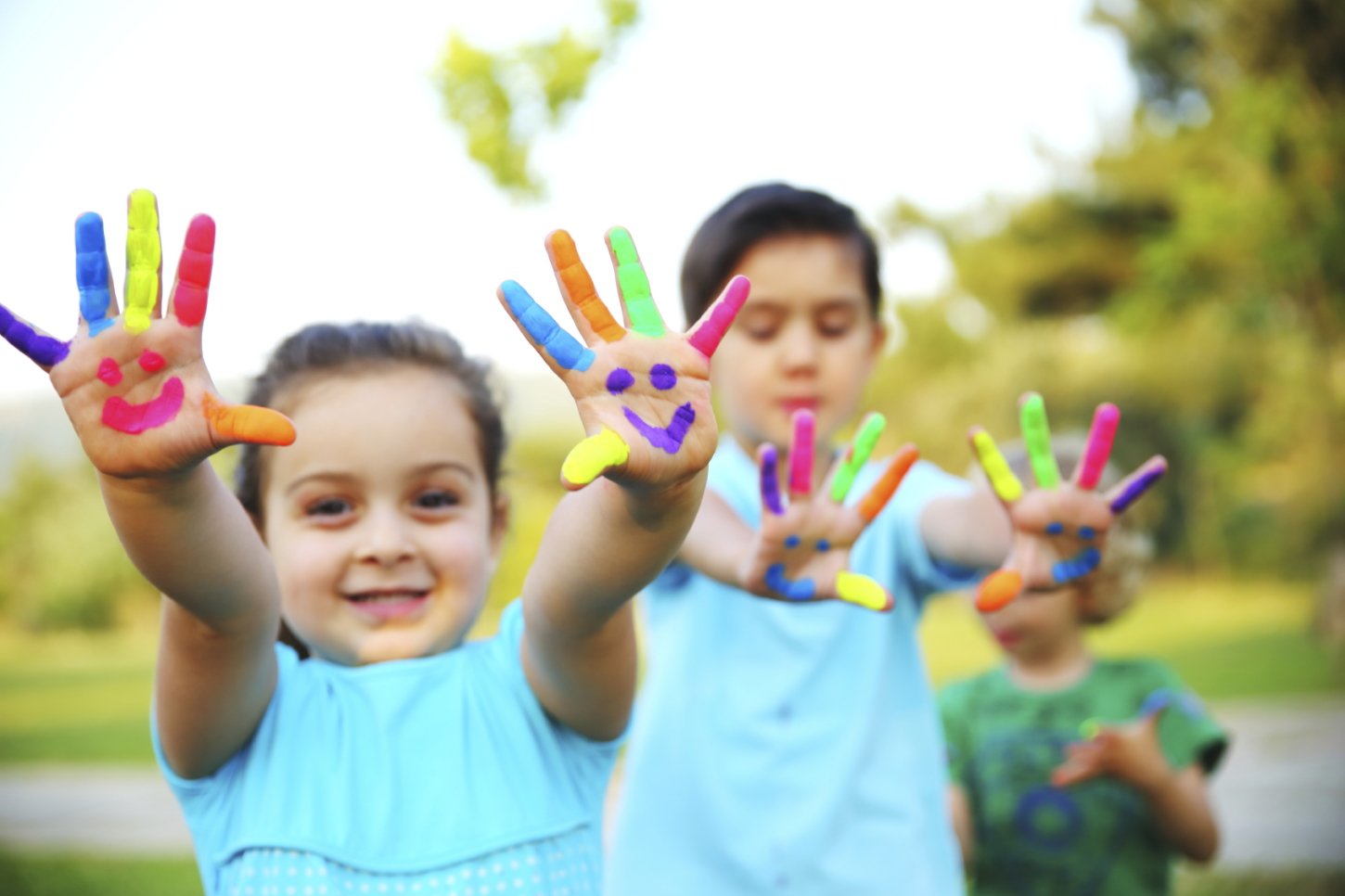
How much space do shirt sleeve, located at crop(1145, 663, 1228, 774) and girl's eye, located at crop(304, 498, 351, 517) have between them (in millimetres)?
1814

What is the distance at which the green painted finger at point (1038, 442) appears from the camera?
5.14ft

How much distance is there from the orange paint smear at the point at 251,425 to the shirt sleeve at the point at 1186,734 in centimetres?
206

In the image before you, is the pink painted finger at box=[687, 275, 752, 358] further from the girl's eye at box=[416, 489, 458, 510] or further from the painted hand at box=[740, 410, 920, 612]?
the girl's eye at box=[416, 489, 458, 510]

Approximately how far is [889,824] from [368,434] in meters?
1.10

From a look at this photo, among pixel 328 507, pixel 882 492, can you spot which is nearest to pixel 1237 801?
pixel 882 492

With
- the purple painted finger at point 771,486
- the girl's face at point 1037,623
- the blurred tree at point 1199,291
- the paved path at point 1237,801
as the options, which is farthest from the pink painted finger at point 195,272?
the blurred tree at point 1199,291

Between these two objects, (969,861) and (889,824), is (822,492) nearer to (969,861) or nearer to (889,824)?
(889,824)

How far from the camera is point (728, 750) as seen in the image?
201 cm

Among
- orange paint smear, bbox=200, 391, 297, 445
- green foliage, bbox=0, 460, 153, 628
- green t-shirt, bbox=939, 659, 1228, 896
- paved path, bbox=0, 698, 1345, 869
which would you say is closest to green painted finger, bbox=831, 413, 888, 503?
orange paint smear, bbox=200, 391, 297, 445

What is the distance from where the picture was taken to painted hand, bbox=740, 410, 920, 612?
149cm

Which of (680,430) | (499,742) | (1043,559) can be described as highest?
(680,430)

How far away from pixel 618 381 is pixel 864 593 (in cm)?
52

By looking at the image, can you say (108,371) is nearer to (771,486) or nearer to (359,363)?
(359,363)

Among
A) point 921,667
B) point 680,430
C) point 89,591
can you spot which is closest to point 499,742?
point 680,430
